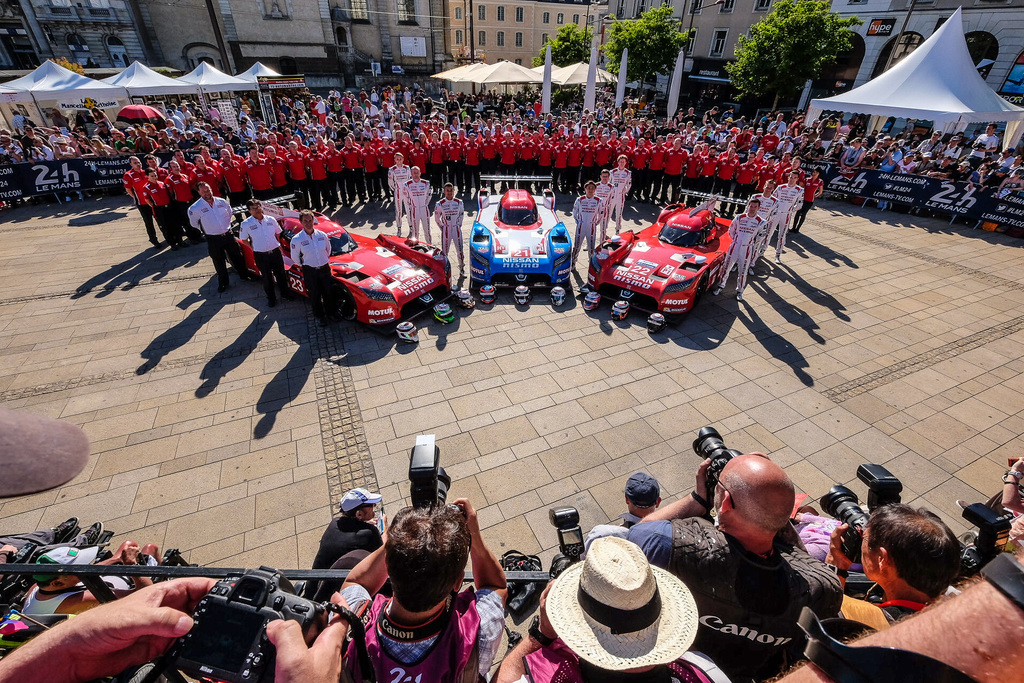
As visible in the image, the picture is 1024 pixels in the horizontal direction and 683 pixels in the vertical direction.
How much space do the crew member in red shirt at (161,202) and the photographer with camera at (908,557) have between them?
12731 mm

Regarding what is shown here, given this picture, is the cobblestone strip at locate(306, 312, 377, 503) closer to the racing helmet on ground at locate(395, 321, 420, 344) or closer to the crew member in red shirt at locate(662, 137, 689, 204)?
the racing helmet on ground at locate(395, 321, 420, 344)

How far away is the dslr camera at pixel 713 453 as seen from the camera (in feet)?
8.66

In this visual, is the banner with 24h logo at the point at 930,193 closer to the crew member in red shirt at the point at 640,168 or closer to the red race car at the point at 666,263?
the crew member in red shirt at the point at 640,168

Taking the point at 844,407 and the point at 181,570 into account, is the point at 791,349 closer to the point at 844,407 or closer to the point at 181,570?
the point at 844,407

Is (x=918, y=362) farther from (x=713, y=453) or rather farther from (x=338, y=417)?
(x=338, y=417)

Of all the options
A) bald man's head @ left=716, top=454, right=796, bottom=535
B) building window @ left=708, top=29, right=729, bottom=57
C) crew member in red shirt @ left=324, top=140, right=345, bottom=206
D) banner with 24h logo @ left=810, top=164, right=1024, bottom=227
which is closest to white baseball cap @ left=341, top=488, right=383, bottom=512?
bald man's head @ left=716, top=454, right=796, bottom=535

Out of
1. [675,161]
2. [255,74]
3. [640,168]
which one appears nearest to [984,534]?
[675,161]

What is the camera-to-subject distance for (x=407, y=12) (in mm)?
41938

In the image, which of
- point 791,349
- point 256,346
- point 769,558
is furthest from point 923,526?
point 256,346

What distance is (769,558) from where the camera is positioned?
200cm

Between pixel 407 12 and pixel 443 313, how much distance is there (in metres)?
46.7

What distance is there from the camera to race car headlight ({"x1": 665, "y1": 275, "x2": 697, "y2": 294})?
7.47m

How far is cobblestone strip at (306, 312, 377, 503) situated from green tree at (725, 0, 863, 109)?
25.4m

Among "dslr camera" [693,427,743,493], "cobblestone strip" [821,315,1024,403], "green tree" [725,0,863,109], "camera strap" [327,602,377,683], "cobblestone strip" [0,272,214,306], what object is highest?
"green tree" [725,0,863,109]
